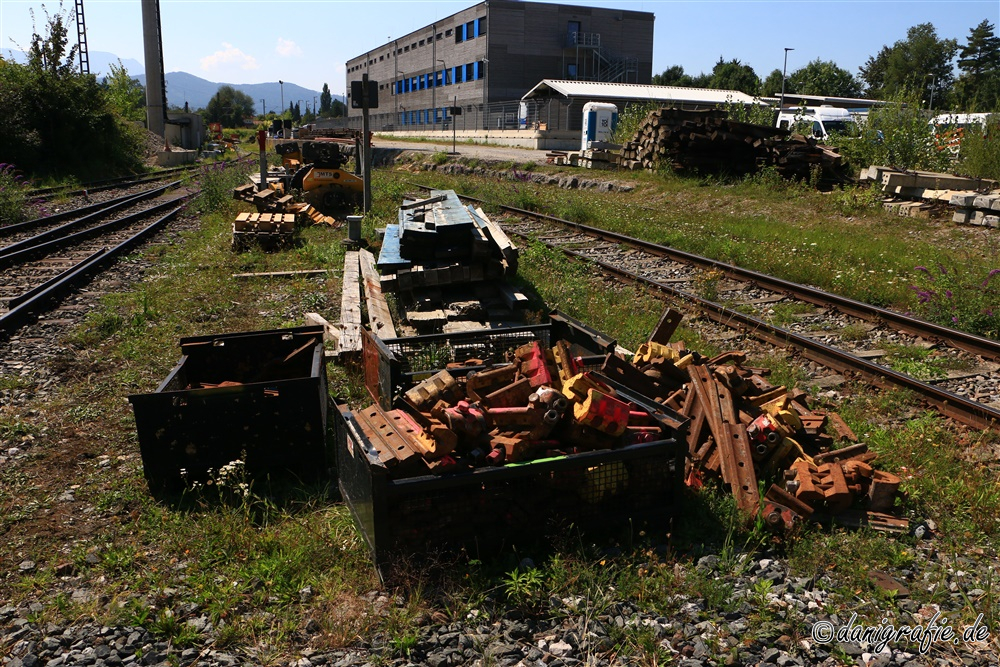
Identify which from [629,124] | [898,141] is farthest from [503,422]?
[629,124]

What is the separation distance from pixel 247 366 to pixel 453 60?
234ft

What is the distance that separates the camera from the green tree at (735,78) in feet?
297

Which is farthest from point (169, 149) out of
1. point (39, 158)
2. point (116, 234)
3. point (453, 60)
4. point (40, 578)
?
point (40, 578)

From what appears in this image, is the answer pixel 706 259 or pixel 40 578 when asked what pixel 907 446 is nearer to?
pixel 40 578

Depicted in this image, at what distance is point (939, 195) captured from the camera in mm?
14609

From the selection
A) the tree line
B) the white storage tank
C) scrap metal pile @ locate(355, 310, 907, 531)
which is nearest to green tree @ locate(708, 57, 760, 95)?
the tree line

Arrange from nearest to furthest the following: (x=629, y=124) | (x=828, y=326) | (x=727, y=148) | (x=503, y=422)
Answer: (x=503, y=422) < (x=828, y=326) < (x=727, y=148) < (x=629, y=124)

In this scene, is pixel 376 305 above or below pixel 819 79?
below

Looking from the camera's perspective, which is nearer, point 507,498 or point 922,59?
point 507,498

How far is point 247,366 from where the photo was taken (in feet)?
19.0

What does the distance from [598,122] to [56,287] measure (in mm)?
25817

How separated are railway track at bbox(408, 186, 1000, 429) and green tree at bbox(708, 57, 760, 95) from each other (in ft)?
287

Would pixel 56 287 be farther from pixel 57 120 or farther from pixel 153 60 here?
pixel 153 60

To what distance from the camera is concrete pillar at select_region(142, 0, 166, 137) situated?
49.8m
